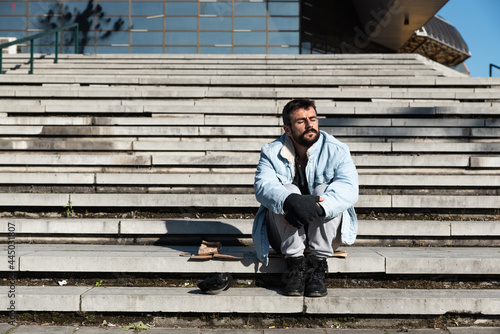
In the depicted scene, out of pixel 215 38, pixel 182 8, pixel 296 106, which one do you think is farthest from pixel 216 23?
pixel 296 106

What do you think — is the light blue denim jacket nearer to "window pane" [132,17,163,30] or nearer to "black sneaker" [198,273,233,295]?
"black sneaker" [198,273,233,295]

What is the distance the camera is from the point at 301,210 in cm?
264

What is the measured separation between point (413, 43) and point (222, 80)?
660 inches

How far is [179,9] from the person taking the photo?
18.3 meters

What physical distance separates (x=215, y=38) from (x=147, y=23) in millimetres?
2899

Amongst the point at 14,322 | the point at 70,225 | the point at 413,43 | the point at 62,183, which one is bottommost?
the point at 14,322

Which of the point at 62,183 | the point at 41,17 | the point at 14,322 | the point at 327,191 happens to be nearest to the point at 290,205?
the point at 327,191

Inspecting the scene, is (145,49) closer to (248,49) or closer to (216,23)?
(216,23)

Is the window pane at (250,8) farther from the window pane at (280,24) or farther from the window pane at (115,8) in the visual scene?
the window pane at (115,8)

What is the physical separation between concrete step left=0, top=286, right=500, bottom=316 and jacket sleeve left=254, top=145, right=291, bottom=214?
608 mm

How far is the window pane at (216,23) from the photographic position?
18.0m

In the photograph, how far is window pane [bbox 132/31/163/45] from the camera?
18.0m

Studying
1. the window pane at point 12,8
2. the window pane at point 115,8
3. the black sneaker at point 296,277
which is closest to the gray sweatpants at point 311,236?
the black sneaker at point 296,277

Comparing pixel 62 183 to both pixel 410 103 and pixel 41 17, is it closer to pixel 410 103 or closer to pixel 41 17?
pixel 410 103
